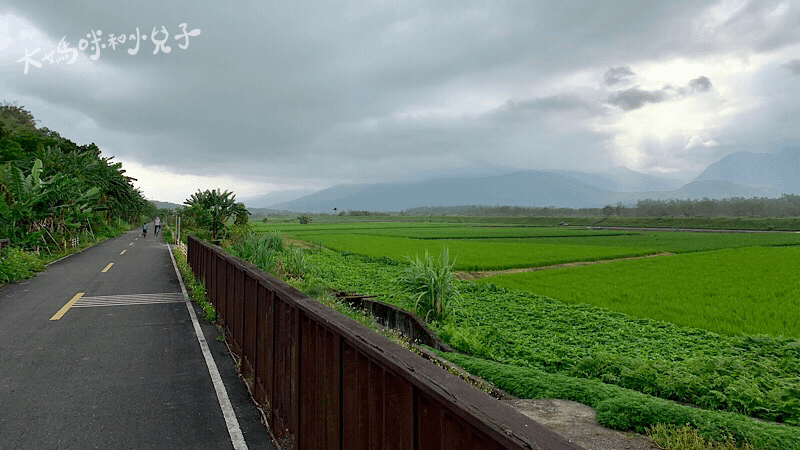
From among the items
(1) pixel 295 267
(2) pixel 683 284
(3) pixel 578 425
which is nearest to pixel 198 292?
(1) pixel 295 267

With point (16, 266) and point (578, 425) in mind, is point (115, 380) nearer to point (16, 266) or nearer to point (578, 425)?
point (578, 425)

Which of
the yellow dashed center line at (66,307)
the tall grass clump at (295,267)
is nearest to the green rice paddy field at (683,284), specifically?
the tall grass clump at (295,267)

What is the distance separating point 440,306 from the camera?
1138 cm

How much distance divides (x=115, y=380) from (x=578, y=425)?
5.90 m

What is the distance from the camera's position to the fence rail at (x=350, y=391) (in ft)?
5.41

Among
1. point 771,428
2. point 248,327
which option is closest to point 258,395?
point 248,327

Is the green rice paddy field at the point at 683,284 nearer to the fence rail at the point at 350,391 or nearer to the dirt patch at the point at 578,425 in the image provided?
the dirt patch at the point at 578,425

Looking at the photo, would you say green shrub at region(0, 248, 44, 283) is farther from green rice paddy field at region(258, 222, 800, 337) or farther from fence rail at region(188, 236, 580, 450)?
green rice paddy field at region(258, 222, 800, 337)

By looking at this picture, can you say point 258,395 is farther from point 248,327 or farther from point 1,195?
point 1,195

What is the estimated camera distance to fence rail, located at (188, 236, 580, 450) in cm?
165

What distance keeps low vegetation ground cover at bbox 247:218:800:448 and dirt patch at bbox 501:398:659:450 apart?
0.21 meters

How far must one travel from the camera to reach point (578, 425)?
5320mm

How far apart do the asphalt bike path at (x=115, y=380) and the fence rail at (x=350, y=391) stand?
611mm

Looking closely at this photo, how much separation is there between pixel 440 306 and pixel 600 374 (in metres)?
4.35
